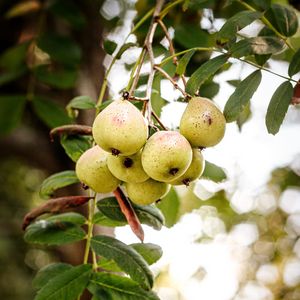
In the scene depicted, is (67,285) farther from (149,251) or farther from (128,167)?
(128,167)

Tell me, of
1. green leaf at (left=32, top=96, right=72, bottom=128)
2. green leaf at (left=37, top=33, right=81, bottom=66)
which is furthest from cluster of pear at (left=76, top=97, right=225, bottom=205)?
green leaf at (left=37, top=33, right=81, bottom=66)

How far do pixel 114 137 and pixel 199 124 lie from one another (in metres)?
0.19

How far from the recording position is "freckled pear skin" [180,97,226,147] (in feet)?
3.13

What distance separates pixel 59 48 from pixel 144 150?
47.8 inches

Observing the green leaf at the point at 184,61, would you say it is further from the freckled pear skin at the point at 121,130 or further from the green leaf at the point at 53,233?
the green leaf at the point at 53,233

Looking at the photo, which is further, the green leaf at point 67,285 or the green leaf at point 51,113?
the green leaf at point 51,113

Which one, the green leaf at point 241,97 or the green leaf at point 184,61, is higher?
the green leaf at point 184,61

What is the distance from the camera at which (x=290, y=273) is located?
3.37 m

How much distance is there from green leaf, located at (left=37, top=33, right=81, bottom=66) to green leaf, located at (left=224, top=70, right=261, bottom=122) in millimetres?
1119

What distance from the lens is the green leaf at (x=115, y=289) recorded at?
107 cm

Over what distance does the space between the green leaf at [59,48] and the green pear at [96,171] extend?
105 cm

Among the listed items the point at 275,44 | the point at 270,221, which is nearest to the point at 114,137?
the point at 275,44

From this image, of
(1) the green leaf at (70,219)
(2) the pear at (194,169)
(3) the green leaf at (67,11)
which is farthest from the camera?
(3) the green leaf at (67,11)

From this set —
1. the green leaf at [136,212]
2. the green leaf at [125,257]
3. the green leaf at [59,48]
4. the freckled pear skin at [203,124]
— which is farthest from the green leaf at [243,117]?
the green leaf at [59,48]
